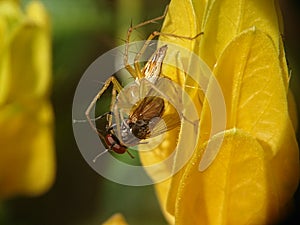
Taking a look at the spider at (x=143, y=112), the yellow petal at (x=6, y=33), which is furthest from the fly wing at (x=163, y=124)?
the yellow petal at (x=6, y=33)

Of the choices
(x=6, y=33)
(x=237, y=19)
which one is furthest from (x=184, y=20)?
(x=6, y=33)

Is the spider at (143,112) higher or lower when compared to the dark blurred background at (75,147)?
higher

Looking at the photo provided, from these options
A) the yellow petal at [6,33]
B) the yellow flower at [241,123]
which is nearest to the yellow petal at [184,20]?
the yellow flower at [241,123]

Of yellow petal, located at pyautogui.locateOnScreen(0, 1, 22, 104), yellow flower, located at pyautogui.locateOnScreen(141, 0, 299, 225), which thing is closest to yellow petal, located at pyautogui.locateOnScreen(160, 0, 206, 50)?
yellow flower, located at pyautogui.locateOnScreen(141, 0, 299, 225)

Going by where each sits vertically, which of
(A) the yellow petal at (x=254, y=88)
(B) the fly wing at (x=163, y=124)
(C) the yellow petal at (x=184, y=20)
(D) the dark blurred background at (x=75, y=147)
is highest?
(C) the yellow petal at (x=184, y=20)

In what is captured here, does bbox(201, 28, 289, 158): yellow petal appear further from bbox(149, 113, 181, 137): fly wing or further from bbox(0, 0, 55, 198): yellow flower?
bbox(0, 0, 55, 198): yellow flower

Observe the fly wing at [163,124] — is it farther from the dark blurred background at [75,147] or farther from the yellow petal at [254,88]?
the dark blurred background at [75,147]

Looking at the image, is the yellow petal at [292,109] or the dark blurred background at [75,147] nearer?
the yellow petal at [292,109]

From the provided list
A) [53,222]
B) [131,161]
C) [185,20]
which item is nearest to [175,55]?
[185,20]
